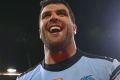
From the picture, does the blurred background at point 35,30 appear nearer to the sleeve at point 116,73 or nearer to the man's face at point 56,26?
the man's face at point 56,26

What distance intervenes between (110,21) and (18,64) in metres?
2.29

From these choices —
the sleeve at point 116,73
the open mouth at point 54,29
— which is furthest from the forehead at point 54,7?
the sleeve at point 116,73

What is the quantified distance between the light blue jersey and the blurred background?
383 cm

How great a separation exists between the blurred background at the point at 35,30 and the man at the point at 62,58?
3.76m

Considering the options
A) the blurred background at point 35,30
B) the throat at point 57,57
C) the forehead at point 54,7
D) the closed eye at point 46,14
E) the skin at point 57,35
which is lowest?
the blurred background at point 35,30

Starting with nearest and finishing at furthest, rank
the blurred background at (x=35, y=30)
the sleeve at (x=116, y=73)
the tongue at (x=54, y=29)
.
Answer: the sleeve at (x=116, y=73) → the tongue at (x=54, y=29) → the blurred background at (x=35, y=30)

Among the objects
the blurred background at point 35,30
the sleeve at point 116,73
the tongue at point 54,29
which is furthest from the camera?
the blurred background at point 35,30

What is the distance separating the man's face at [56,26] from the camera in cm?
161

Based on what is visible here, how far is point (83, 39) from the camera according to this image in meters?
6.92

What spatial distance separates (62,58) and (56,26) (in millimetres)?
169

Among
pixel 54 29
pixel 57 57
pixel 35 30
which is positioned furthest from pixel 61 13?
pixel 35 30

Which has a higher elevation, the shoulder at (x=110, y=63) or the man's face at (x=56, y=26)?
the man's face at (x=56, y=26)

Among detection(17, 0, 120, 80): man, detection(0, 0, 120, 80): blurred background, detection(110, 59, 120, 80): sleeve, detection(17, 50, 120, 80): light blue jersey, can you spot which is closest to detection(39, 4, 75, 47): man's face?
detection(17, 0, 120, 80): man

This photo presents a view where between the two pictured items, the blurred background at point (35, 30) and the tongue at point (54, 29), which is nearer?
the tongue at point (54, 29)
